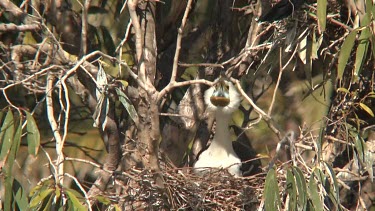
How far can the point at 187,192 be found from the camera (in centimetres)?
357

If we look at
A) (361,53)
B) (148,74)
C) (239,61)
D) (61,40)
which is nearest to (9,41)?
(61,40)

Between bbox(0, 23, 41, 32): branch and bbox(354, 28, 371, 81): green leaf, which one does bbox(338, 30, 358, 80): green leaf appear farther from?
bbox(0, 23, 41, 32): branch

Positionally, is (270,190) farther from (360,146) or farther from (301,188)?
(360,146)

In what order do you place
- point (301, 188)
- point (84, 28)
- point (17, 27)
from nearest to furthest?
point (301, 188) → point (84, 28) → point (17, 27)

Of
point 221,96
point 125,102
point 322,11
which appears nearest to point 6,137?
point 125,102

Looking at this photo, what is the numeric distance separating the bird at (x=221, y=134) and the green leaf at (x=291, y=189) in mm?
898

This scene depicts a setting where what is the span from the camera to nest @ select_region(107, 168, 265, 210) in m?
3.47

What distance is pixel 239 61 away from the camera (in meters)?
3.78

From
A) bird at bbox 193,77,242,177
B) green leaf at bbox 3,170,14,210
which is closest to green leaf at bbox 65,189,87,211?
green leaf at bbox 3,170,14,210

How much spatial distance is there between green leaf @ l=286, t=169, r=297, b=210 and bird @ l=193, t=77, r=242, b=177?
898 mm

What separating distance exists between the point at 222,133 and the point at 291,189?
3.45 feet

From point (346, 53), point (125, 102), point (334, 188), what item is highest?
point (346, 53)

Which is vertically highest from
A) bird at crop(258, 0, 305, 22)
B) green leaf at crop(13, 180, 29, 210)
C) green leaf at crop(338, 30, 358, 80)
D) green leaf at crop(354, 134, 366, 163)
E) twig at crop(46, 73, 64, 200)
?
bird at crop(258, 0, 305, 22)

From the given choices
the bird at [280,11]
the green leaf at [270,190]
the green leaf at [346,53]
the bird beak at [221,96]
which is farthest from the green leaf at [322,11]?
the bird beak at [221,96]
